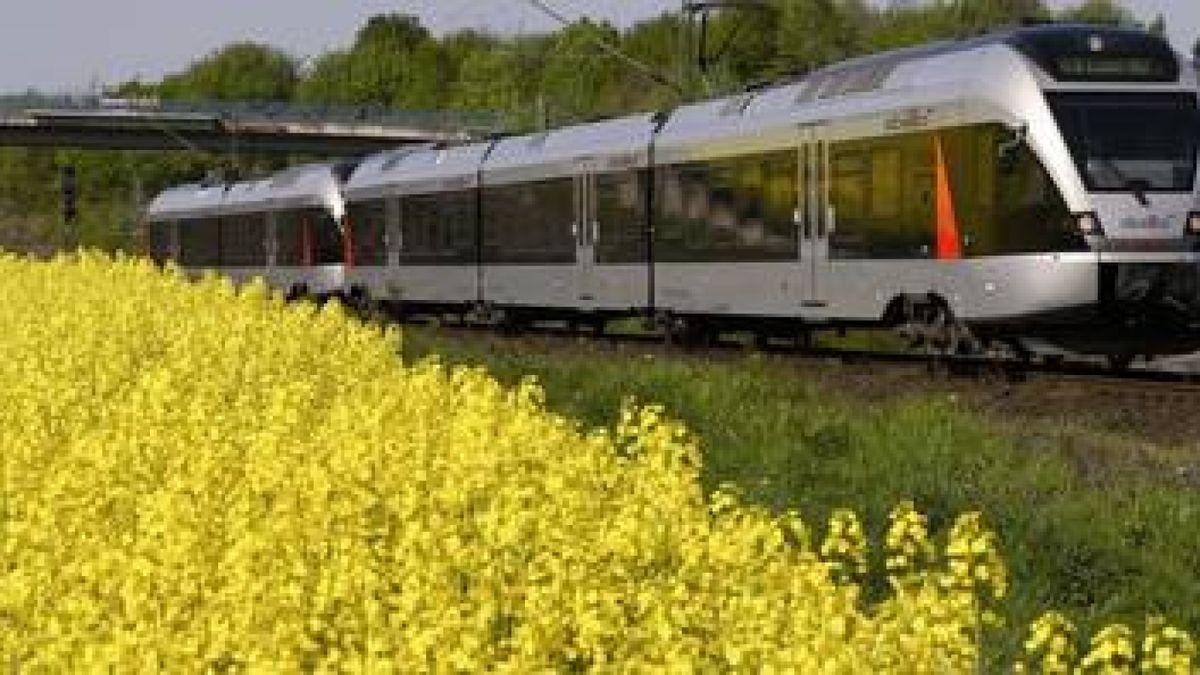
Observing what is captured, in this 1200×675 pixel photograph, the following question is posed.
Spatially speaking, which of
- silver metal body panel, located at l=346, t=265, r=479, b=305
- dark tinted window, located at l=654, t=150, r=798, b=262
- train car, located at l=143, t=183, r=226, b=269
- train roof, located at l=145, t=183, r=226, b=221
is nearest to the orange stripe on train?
dark tinted window, located at l=654, t=150, r=798, b=262

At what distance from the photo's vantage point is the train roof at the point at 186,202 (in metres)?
54.9

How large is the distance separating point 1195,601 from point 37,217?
133 meters

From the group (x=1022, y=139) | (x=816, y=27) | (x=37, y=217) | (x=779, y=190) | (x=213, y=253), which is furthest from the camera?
(x=37, y=217)

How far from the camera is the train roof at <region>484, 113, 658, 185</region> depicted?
28.8m

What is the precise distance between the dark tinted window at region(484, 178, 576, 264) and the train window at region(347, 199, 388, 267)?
6363 millimetres

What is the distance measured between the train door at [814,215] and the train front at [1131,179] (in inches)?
124

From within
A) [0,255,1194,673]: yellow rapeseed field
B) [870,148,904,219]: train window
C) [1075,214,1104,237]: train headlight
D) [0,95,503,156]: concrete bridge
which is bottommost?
[0,255,1194,673]: yellow rapeseed field

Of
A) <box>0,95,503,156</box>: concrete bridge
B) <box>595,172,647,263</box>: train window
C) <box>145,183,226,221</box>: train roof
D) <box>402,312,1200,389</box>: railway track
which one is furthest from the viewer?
<box>0,95,503,156</box>: concrete bridge

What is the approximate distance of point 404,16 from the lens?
477 feet

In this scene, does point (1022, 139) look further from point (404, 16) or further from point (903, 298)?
point (404, 16)

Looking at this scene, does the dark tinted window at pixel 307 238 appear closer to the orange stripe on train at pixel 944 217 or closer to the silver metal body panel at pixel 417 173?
the silver metal body panel at pixel 417 173

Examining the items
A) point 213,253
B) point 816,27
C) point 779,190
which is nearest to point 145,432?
point 779,190

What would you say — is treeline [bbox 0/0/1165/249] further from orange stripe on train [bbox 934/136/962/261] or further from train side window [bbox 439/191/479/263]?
orange stripe on train [bbox 934/136/962/261]

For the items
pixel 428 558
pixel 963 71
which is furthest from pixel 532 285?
pixel 428 558
